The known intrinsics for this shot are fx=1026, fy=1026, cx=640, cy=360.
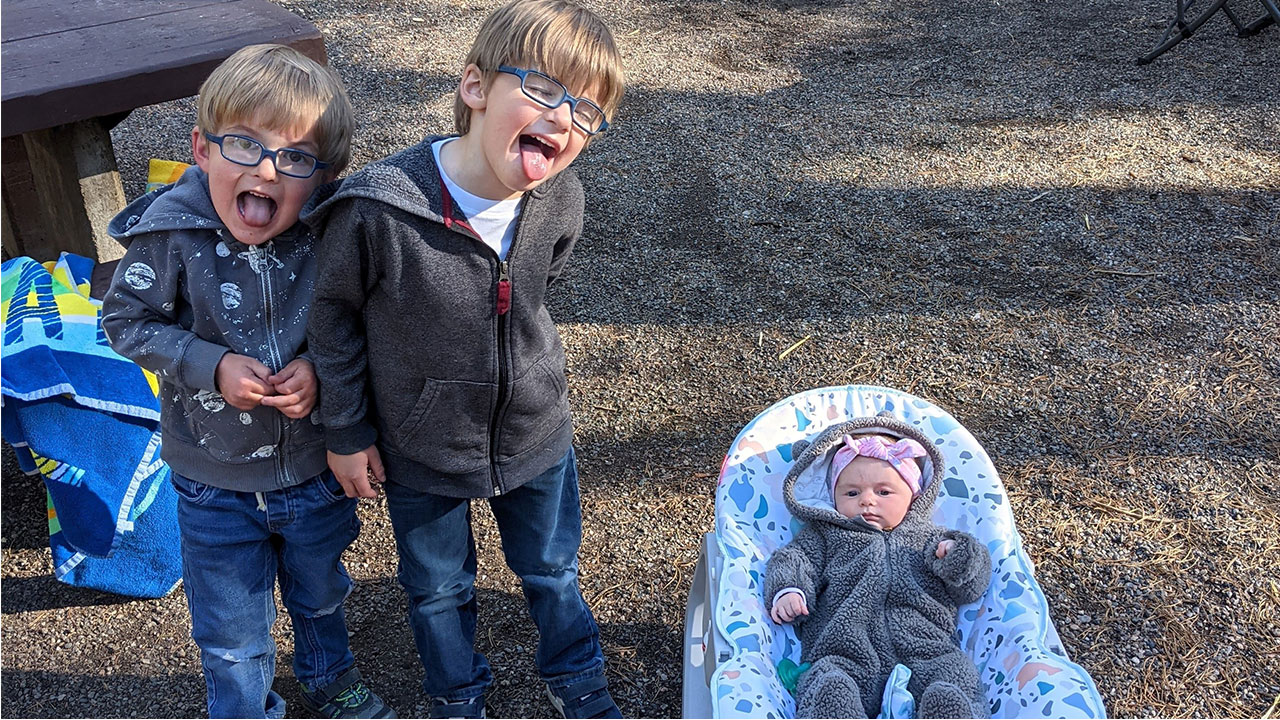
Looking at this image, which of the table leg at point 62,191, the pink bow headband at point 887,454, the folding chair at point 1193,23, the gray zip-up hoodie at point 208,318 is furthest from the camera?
the folding chair at point 1193,23

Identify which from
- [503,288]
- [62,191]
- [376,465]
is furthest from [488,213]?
[62,191]

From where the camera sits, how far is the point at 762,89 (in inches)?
213

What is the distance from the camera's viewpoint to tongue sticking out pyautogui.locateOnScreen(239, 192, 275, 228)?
5.67ft

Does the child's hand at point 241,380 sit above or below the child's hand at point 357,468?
above

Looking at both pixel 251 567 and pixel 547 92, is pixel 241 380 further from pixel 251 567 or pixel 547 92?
pixel 547 92

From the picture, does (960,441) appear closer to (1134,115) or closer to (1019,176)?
(1019,176)

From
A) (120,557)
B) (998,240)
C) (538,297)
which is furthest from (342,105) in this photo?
(998,240)

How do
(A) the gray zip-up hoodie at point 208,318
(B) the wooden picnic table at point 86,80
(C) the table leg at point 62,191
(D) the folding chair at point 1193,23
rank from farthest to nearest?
(D) the folding chair at point 1193,23 < (C) the table leg at point 62,191 < (B) the wooden picnic table at point 86,80 < (A) the gray zip-up hoodie at point 208,318

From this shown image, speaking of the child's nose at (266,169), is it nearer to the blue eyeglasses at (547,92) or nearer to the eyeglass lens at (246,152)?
the eyeglass lens at (246,152)

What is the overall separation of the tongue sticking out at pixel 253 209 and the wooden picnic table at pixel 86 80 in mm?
1330

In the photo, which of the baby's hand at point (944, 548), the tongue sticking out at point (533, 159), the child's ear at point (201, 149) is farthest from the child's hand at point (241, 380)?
the baby's hand at point (944, 548)

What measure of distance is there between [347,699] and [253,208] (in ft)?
3.72

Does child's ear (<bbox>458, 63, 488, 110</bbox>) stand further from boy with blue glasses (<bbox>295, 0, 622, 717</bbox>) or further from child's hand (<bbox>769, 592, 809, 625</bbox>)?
child's hand (<bbox>769, 592, 809, 625</bbox>)

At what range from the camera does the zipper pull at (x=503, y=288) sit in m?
1.76
